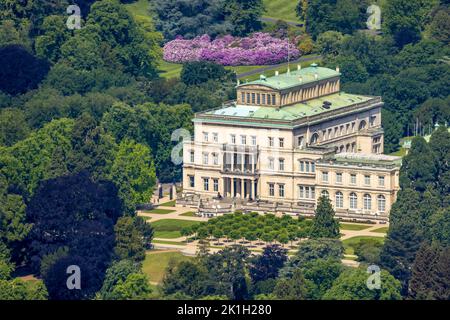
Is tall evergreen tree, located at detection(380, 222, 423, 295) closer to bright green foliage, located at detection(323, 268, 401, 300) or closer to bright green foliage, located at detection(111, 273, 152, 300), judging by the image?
bright green foliage, located at detection(323, 268, 401, 300)

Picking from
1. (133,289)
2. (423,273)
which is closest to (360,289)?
(423,273)

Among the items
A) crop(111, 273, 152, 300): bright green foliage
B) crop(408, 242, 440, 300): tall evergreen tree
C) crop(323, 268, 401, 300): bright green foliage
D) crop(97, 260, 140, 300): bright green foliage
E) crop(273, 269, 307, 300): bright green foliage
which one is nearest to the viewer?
crop(323, 268, 401, 300): bright green foliage

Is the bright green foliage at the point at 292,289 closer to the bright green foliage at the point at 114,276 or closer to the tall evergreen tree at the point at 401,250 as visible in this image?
the tall evergreen tree at the point at 401,250

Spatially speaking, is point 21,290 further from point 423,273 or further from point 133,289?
point 423,273

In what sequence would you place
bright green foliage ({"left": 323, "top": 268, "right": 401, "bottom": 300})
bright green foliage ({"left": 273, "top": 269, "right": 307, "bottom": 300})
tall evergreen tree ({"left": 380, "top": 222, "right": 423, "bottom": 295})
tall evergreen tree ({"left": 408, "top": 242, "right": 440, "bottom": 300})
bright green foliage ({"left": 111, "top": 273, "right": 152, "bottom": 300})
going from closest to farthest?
bright green foliage ({"left": 323, "top": 268, "right": 401, "bottom": 300}), bright green foliage ({"left": 273, "top": 269, "right": 307, "bottom": 300}), bright green foliage ({"left": 111, "top": 273, "right": 152, "bottom": 300}), tall evergreen tree ({"left": 408, "top": 242, "right": 440, "bottom": 300}), tall evergreen tree ({"left": 380, "top": 222, "right": 423, "bottom": 295})

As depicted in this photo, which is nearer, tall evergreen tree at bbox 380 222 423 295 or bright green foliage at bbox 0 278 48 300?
bright green foliage at bbox 0 278 48 300

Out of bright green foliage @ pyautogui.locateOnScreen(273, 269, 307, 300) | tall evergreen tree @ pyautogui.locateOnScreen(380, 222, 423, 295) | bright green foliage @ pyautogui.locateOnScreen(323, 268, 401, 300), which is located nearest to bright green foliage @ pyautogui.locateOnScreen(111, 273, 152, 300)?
bright green foliage @ pyautogui.locateOnScreen(273, 269, 307, 300)

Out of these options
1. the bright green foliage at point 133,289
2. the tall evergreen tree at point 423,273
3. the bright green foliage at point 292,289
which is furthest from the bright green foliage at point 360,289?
the bright green foliage at point 133,289
